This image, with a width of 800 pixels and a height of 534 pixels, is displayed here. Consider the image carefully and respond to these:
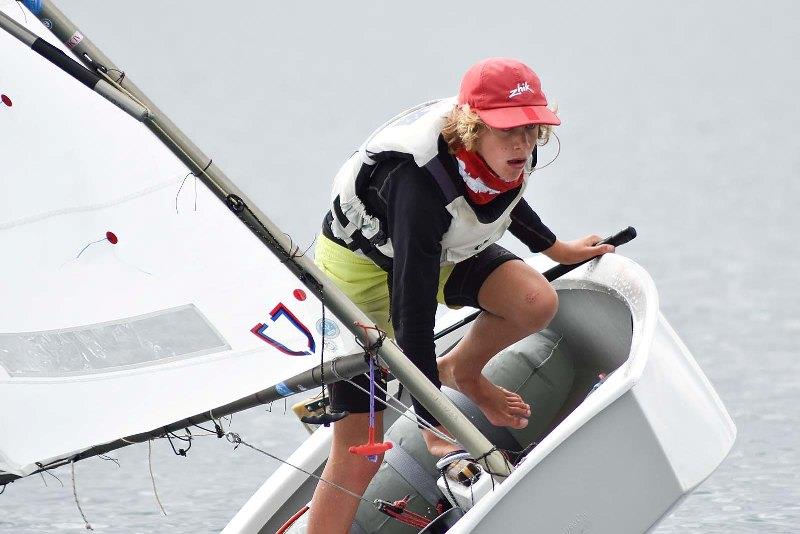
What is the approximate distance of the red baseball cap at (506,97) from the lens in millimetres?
2102

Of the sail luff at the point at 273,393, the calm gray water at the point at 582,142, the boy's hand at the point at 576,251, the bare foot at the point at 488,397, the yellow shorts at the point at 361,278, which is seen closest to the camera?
the sail luff at the point at 273,393

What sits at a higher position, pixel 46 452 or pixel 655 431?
pixel 46 452

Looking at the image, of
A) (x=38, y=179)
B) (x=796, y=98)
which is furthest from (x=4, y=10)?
(x=796, y=98)

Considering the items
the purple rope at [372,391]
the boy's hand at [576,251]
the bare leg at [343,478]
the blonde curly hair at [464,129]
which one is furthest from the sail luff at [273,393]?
the boy's hand at [576,251]

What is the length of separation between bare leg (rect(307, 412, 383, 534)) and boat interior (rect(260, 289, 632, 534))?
0.44 feet

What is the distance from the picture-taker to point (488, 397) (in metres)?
2.47

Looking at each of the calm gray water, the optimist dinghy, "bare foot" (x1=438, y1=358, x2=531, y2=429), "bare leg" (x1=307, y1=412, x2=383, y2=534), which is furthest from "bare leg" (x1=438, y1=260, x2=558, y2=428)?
the calm gray water

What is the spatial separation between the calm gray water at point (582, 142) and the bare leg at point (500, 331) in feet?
2.58

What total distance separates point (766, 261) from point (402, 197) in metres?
3.53

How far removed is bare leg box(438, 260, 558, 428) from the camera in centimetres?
234

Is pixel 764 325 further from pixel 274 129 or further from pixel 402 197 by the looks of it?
pixel 274 129

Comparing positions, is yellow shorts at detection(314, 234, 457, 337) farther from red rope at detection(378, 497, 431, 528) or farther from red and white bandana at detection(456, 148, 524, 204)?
red rope at detection(378, 497, 431, 528)

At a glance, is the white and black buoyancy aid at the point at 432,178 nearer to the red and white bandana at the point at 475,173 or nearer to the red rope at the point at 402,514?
the red and white bandana at the point at 475,173

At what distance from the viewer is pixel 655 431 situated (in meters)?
2.13
